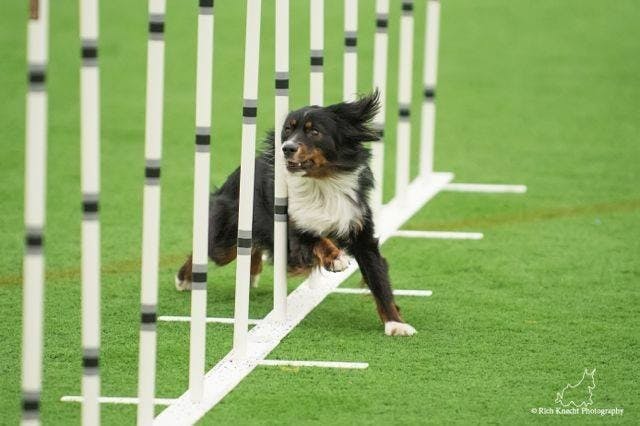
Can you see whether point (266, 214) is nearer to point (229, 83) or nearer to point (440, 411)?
point (440, 411)

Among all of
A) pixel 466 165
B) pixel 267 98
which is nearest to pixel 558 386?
pixel 466 165

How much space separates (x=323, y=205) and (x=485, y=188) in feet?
11.5

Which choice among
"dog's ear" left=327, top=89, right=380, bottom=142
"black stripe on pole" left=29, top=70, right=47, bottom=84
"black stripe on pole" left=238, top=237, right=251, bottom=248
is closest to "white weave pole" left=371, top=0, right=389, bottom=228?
"dog's ear" left=327, top=89, right=380, bottom=142

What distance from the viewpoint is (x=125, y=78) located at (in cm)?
1330

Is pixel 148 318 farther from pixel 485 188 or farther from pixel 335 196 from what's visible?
pixel 485 188

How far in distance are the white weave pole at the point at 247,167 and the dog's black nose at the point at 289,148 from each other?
44 centimetres

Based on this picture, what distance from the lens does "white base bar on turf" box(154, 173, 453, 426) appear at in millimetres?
4937

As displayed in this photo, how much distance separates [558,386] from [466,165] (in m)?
5.12

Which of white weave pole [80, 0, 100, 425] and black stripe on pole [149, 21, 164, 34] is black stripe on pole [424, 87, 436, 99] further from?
white weave pole [80, 0, 100, 425]

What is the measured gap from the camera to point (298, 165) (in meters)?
6.03

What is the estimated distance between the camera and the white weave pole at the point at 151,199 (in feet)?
14.3

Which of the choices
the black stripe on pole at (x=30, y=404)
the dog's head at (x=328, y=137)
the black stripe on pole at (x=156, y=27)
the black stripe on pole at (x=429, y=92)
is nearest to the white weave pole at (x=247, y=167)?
the dog's head at (x=328, y=137)

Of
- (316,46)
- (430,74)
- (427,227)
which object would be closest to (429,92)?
(430,74)

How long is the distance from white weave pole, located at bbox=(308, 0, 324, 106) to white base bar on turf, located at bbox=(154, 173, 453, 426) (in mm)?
884
